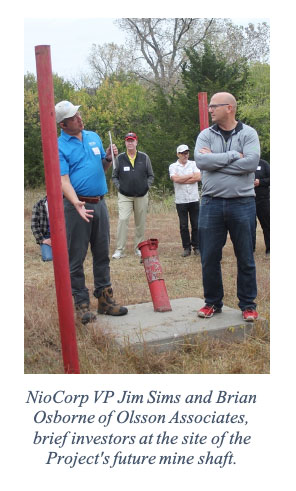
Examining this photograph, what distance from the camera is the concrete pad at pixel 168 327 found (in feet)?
15.8

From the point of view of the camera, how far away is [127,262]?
381 inches

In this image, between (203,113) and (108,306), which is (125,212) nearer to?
(203,113)

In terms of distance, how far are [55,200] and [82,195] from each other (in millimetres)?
1483

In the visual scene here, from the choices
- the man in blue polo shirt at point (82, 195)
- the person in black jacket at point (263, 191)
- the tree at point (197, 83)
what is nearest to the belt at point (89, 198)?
the man in blue polo shirt at point (82, 195)

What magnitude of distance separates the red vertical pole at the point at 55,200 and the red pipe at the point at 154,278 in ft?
5.87

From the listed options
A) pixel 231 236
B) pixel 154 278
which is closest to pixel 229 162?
pixel 231 236

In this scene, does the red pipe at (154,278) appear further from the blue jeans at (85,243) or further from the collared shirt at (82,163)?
the collared shirt at (82,163)

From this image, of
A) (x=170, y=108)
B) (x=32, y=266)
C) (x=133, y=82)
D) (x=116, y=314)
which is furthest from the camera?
(x=133, y=82)

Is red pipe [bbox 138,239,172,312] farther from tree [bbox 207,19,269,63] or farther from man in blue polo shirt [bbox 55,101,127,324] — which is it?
tree [bbox 207,19,269,63]

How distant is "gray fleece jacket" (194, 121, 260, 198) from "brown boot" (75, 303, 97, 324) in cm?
154

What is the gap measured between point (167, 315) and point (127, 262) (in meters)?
4.22

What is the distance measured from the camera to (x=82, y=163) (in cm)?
521

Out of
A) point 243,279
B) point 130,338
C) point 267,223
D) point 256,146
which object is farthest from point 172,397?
point 267,223

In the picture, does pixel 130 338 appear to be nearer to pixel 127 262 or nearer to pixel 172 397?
pixel 172 397
